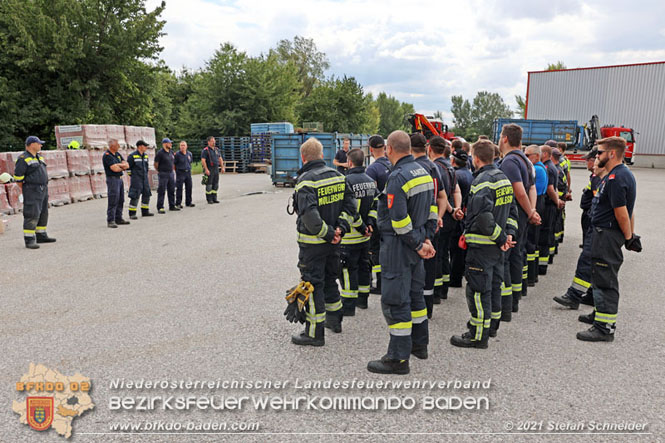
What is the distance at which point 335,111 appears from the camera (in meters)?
43.7

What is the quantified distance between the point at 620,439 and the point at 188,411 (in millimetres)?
2960

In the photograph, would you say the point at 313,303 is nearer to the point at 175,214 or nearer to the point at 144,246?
the point at 144,246

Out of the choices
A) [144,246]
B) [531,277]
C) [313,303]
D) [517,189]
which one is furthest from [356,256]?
[144,246]

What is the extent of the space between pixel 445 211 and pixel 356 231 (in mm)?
1087

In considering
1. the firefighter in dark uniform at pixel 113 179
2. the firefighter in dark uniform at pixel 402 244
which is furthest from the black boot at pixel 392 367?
the firefighter in dark uniform at pixel 113 179

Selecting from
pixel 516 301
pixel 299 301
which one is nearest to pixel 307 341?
pixel 299 301

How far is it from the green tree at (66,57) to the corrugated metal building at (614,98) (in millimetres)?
29707

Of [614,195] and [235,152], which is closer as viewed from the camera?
[614,195]

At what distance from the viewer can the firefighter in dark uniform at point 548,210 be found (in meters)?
6.35

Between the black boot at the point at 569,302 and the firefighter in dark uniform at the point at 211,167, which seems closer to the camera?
the black boot at the point at 569,302

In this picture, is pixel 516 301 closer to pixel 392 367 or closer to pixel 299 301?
pixel 392 367

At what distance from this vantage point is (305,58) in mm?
59500

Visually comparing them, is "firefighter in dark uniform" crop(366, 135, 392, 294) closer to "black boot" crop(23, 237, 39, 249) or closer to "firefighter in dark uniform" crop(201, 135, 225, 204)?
"black boot" crop(23, 237, 39, 249)

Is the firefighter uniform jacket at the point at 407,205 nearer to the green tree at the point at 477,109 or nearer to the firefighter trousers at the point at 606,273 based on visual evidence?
the firefighter trousers at the point at 606,273
